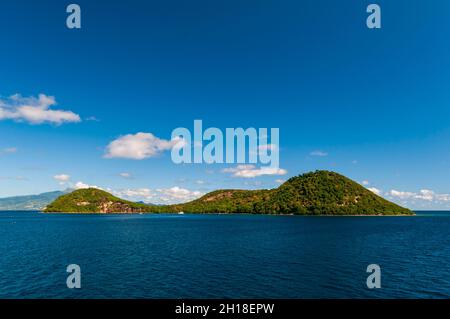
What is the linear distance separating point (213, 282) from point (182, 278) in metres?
6.61

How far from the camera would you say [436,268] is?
63219 millimetres
